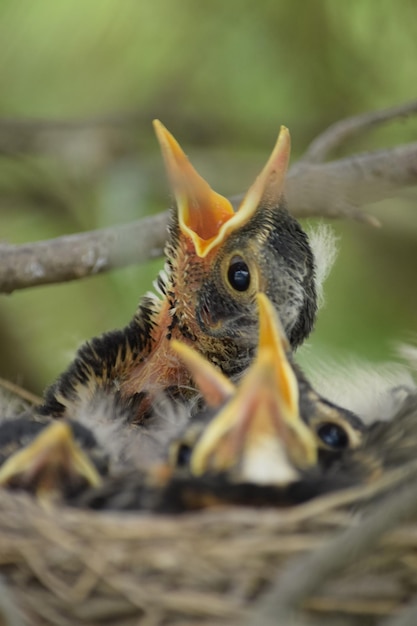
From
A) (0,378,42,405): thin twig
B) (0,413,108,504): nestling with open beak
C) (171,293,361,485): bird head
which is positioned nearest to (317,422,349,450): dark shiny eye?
(171,293,361,485): bird head

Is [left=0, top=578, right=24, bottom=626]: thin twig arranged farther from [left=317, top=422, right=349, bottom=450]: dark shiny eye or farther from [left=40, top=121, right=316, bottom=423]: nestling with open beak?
[left=40, top=121, right=316, bottom=423]: nestling with open beak

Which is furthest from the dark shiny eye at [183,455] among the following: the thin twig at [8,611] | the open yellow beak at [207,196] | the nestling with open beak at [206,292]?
the open yellow beak at [207,196]

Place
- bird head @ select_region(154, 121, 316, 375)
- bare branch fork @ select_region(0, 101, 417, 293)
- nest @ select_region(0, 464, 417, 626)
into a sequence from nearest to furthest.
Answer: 1. nest @ select_region(0, 464, 417, 626)
2. bird head @ select_region(154, 121, 316, 375)
3. bare branch fork @ select_region(0, 101, 417, 293)

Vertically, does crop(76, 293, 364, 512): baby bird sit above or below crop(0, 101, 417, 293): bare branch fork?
below

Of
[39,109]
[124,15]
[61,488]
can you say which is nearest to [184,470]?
[61,488]

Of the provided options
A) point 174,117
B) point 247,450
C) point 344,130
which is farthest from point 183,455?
point 174,117

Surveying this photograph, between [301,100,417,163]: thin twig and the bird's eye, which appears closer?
the bird's eye

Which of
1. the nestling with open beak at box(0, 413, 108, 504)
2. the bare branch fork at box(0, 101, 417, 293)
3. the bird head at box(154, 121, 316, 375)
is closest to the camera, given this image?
the nestling with open beak at box(0, 413, 108, 504)
